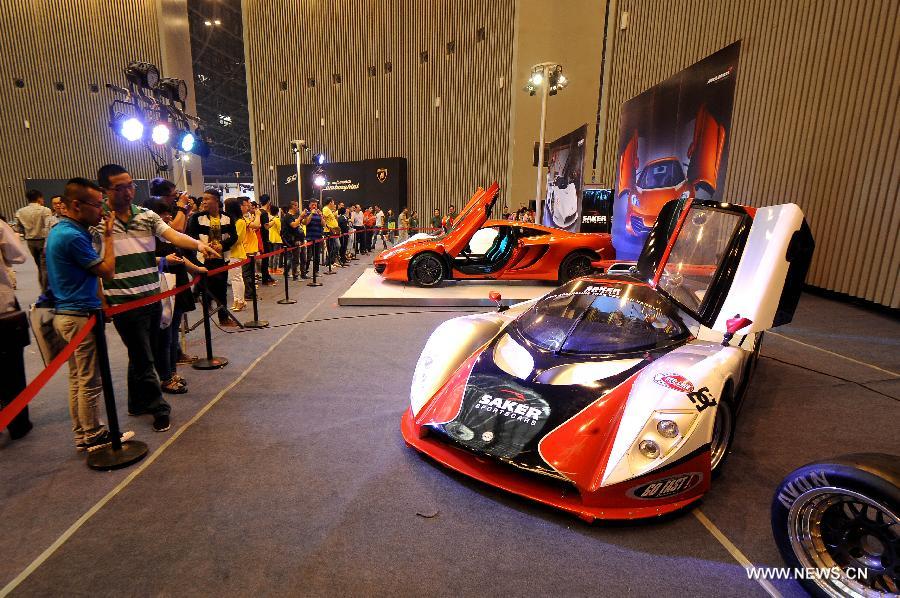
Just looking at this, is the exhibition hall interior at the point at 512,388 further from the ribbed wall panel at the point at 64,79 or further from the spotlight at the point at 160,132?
the ribbed wall panel at the point at 64,79

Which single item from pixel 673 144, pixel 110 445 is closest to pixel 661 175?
pixel 673 144

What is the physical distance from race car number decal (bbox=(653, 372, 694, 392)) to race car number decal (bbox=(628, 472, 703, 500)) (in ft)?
1.31

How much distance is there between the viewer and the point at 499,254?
7938 millimetres

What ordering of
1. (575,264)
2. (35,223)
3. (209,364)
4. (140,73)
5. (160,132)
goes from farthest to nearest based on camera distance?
(160,132)
(140,73)
(575,264)
(35,223)
(209,364)

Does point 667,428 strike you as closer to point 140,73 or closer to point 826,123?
point 826,123

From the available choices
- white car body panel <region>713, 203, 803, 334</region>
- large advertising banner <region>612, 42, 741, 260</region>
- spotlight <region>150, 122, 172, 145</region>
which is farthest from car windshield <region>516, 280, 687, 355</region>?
spotlight <region>150, 122, 172, 145</region>

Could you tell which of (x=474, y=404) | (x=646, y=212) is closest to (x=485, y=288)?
(x=646, y=212)

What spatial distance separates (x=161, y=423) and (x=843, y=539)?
3.71 meters

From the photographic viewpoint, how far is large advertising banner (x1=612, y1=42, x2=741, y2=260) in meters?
7.22

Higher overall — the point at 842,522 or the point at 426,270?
the point at 426,270

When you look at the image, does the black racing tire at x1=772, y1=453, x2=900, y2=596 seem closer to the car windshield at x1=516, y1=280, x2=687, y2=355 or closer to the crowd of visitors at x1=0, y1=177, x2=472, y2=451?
the car windshield at x1=516, y1=280, x2=687, y2=355

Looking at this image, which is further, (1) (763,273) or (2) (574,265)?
(2) (574,265)

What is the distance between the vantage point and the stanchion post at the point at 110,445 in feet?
8.57

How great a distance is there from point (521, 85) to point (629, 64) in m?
4.06
